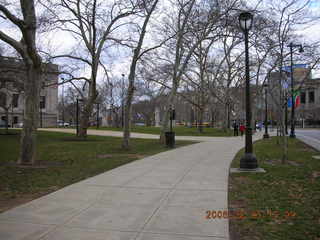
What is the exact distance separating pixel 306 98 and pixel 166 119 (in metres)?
77.2

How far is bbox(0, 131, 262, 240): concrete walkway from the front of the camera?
4480 millimetres

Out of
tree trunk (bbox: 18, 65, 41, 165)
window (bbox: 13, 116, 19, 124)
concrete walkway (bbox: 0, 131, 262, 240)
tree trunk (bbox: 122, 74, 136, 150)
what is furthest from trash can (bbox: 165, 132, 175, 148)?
window (bbox: 13, 116, 19, 124)

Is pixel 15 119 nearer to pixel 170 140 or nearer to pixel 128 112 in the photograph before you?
pixel 128 112

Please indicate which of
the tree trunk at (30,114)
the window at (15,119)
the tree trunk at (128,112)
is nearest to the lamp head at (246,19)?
the tree trunk at (30,114)

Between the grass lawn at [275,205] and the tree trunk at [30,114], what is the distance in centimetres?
723

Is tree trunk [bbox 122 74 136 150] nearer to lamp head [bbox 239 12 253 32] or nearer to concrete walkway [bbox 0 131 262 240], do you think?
Answer: lamp head [bbox 239 12 253 32]

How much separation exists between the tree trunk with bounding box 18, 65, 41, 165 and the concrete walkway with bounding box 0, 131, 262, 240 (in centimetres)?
407

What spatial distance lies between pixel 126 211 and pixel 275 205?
2804 millimetres

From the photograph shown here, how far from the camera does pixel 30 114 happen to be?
1138 centimetres

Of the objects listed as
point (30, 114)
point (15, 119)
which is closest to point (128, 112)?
point (30, 114)

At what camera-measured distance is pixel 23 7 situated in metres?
11.1

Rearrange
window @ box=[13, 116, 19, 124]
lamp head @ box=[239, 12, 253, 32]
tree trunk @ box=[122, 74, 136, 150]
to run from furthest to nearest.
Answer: window @ box=[13, 116, 19, 124]
tree trunk @ box=[122, 74, 136, 150]
lamp head @ box=[239, 12, 253, 32]

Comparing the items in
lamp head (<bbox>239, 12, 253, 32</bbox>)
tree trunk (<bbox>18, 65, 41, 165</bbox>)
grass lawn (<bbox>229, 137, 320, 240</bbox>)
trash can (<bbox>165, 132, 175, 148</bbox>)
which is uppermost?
lamp head (<bbox>239, 12, 253, 32</bbox>)

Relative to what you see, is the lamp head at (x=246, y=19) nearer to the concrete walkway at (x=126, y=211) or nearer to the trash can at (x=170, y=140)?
the concrete walkway at (x=126, y=211)
